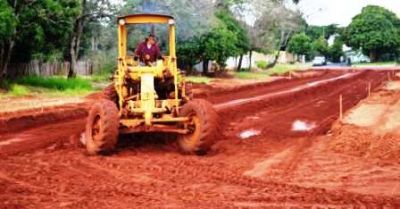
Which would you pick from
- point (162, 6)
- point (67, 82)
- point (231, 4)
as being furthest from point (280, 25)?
point (67, 82)

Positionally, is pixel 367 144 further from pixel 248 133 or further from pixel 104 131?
pixel 104 131

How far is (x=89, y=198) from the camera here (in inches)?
421

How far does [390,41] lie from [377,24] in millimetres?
3192

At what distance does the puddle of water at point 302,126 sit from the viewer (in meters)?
21.2

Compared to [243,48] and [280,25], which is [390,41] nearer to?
[280,25]

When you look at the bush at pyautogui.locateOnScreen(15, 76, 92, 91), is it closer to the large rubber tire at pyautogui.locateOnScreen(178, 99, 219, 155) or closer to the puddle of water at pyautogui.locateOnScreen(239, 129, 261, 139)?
the puddle of water at pyautogui.locateOnScreen(239, 129, 261, 139)

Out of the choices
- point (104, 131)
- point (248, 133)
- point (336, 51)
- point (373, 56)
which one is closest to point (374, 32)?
point (373, 56)

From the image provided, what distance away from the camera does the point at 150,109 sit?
15875mm

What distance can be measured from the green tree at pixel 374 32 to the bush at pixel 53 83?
8046 cm

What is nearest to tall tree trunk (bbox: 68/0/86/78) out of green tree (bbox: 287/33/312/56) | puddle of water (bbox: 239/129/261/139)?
puddle of water (bbox: 239/129/261/139)

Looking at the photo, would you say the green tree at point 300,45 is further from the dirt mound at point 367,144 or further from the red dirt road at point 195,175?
the dirt mound at point 367,144

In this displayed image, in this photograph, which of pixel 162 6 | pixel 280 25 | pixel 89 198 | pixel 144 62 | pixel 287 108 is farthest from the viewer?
pixel 280 25

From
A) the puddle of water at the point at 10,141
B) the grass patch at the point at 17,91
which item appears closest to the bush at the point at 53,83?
the grass patch at the point at 17,91

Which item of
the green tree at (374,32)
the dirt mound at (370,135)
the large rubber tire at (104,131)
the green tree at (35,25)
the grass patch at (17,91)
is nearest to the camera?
the large rubber tire at (104,131)
